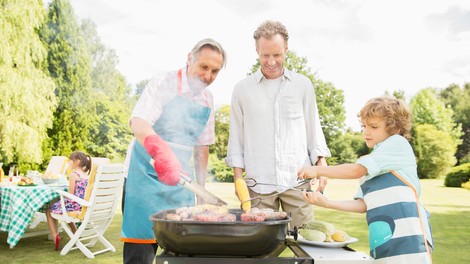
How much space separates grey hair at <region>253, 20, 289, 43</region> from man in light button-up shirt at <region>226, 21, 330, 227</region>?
0.02m

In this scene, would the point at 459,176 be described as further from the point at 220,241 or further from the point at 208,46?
the point at 220,241

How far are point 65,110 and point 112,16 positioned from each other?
818cm

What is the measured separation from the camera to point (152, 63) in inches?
120

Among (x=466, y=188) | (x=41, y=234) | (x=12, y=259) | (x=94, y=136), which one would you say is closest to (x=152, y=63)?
(x=12, y=259)

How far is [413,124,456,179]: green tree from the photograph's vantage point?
22.4m

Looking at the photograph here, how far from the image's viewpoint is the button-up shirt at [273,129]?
2359mm

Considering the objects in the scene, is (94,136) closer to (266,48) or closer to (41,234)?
(41,234)

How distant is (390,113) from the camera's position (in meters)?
1.89

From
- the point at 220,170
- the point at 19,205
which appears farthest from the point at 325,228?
the point at 220,170

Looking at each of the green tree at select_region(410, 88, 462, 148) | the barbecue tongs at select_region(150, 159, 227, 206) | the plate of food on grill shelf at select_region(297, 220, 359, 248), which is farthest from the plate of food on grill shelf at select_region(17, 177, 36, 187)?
the green tree at select_region(410, 88, 462, 148)

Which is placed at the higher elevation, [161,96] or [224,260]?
[161,96]

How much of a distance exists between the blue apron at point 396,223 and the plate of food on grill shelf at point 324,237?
0.12m

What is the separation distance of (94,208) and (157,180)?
3.19 meters

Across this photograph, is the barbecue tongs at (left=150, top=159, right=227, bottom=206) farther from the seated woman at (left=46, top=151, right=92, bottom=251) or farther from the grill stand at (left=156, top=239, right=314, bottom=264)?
the seated woman at (left=46, top=151, right=92, bottom=251)
